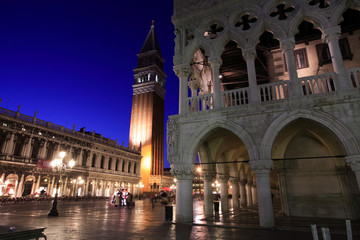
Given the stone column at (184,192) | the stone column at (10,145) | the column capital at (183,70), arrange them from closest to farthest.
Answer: the stone column at (184,192)
the column capital at (183,70)
the stone column at (10,145)

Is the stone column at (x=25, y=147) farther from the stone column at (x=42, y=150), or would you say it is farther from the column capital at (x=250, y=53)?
the column capital at (x=250, y=53)

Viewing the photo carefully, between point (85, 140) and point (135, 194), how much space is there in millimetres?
21752

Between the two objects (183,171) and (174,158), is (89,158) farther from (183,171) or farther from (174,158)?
(183,171)

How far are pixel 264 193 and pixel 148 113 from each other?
192 ft

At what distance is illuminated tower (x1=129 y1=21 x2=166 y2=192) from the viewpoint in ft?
210

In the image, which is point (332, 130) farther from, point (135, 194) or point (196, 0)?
point (135, 194)

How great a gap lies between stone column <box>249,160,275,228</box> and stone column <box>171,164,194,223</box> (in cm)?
297

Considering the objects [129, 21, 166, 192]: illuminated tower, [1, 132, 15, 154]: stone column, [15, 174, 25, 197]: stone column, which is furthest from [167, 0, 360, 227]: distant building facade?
[129, 21, 166, 192]: illuminated tower

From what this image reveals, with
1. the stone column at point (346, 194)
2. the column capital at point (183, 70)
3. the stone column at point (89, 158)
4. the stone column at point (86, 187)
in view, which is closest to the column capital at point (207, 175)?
the column capital at point (183, 70)

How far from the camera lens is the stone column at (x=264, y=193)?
8.73 m

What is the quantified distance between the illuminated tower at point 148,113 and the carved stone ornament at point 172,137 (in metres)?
51.9

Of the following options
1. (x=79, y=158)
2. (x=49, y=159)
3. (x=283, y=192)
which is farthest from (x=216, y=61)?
(x=79, y=158)

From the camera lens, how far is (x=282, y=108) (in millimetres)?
9469

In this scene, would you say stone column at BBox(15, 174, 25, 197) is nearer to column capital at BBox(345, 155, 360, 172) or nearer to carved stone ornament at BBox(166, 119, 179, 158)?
carved stone ornament at BBox(166, 119, 179, 158)
